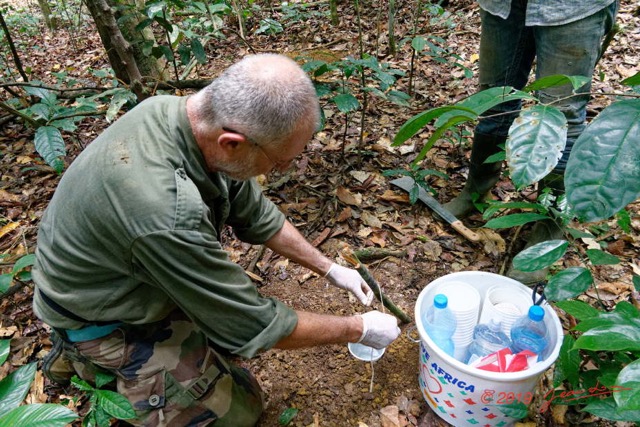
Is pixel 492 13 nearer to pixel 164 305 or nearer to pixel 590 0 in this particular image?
pixel 590 0

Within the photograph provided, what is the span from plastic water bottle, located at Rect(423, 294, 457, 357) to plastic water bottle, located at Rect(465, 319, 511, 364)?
12 cm

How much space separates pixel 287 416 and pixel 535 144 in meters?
1.56

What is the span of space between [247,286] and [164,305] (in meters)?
0.38

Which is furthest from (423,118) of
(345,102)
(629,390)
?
(345,102)

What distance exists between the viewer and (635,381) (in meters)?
0.89

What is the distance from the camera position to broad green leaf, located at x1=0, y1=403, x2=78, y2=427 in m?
0.79

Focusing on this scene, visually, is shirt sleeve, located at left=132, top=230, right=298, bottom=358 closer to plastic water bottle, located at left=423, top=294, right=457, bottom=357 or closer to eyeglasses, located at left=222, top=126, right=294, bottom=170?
eyeglasses, located at left=222, top=126, right=294, bottom=170

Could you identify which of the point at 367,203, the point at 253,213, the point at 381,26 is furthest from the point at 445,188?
the point at 381,26

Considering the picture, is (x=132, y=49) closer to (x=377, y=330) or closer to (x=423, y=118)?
(x=377, y=330)

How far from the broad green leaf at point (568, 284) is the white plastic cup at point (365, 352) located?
836mm

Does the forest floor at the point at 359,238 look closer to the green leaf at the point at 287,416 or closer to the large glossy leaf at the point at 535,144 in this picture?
the green leaf at the point at 287,416

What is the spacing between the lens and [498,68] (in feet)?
7.26

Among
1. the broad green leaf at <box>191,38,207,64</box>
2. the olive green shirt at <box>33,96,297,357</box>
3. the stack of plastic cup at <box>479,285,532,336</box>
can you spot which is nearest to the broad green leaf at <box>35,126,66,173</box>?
the olive green shirt at <box>33,96,297,357</box>

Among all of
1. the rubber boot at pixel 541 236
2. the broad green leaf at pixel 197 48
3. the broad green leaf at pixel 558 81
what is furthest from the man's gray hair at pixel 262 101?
the broad green leaf at pixel 197 48
